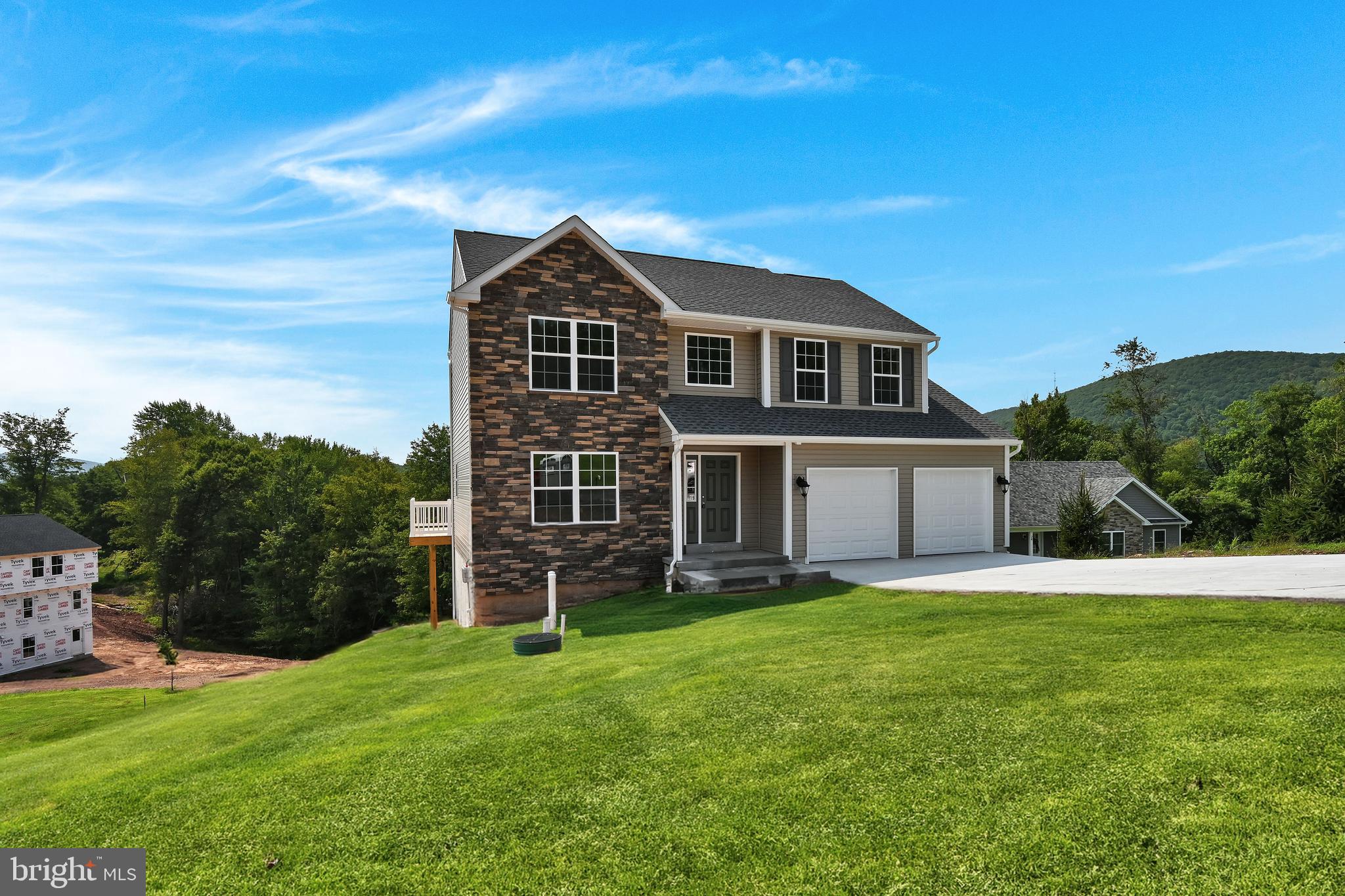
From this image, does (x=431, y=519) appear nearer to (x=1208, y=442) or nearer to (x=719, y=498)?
(x=719, y=498)

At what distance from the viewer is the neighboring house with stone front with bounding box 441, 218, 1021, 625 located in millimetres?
13172

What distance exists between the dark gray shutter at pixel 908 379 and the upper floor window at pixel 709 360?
16.6 ft

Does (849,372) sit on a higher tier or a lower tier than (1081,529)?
higher

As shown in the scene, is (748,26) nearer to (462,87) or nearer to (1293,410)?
(462,87)

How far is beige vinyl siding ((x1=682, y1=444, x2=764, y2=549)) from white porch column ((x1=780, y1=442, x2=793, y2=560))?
1071mm

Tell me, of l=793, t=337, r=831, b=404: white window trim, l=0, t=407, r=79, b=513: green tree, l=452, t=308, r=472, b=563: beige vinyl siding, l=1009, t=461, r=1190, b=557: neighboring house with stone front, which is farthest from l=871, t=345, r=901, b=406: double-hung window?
l=0, t=407, r=79, b=513: green tree

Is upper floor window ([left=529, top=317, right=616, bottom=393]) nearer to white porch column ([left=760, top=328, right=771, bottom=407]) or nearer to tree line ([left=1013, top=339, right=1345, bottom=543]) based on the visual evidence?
white porch column ([left=760, top=328, right=771, bottom=407])

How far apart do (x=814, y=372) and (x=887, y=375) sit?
2321 millimetres

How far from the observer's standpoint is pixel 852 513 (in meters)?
15.5

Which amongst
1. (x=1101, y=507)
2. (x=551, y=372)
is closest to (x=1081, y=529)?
(x=1101, y=507)

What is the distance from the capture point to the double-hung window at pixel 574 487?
13.5 m

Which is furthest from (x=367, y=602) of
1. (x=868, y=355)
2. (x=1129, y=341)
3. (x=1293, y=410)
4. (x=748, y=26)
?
(x=1293, y=410)

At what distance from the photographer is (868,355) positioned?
1697cm

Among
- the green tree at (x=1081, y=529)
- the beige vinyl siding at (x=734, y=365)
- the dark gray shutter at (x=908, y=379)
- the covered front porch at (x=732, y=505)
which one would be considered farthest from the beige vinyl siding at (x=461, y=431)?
the green tree at (x=1081, y=529)
